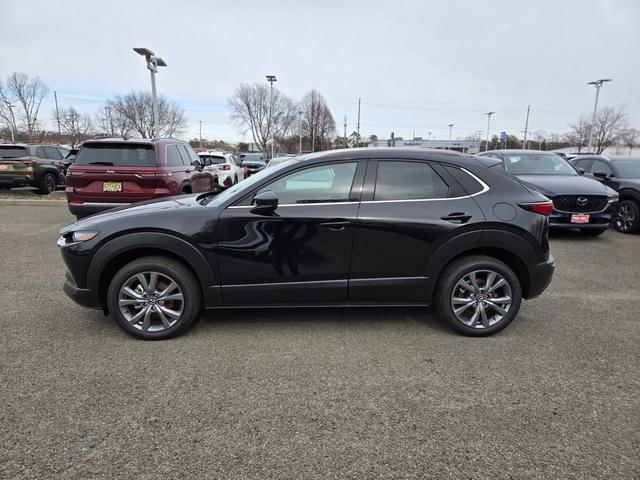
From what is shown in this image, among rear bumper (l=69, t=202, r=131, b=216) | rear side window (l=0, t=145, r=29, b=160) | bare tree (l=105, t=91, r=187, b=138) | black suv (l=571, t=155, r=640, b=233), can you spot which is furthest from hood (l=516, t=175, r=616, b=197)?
bare tree (l=105, t=91, r=187, b=138)

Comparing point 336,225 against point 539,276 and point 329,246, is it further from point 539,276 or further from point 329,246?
point 539,276

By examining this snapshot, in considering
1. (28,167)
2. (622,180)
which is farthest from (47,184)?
(622,180)

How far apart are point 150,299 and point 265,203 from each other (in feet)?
4.33

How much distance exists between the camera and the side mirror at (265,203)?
351cm

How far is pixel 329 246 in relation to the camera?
3660 mm

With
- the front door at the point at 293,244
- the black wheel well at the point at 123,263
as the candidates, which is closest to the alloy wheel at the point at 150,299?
the black wheel well at the point at 123,263

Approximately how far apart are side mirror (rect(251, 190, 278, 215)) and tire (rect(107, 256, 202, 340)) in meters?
0.84

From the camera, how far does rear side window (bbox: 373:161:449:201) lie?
375 cm

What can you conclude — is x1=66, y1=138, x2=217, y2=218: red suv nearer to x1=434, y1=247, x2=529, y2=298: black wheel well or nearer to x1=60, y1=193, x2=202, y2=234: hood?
x1=60, y1=193, x2=202, y2=234: hood

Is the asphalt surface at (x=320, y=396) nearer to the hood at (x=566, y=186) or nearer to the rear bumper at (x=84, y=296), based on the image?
the rear bumper at (x=84, y=296)

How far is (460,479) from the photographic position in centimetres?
218

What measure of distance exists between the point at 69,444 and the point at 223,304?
5.17 ft

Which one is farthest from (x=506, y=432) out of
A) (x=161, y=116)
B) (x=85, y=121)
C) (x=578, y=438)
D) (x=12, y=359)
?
(x=85, y=121)

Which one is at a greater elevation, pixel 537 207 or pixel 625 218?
pixel 537 207
